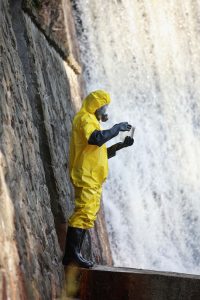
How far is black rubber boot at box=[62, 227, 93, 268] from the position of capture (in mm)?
5801

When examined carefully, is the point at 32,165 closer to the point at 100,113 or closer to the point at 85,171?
the point at 85,171

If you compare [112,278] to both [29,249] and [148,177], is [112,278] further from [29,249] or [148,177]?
[148,177]

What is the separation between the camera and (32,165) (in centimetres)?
569

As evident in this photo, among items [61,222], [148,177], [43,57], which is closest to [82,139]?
[61,222]

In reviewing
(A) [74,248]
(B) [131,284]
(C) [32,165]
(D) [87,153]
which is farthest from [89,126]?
(B) [131,284]

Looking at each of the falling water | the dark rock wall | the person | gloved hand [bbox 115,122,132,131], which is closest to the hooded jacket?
the person

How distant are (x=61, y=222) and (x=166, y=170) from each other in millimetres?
6400

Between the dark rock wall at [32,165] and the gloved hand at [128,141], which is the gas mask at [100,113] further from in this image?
the dark rock wall at [32,165]

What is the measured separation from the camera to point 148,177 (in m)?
12.6

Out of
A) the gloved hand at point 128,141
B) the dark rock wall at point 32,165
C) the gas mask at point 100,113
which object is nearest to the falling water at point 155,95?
the dark rock wall at point 32,165

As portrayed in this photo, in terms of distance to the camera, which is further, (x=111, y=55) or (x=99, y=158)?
(x=111, y=55)

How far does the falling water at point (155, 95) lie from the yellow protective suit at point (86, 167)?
19.5 ft

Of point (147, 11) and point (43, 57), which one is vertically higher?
point (147, 11)

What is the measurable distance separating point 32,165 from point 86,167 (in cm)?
48
